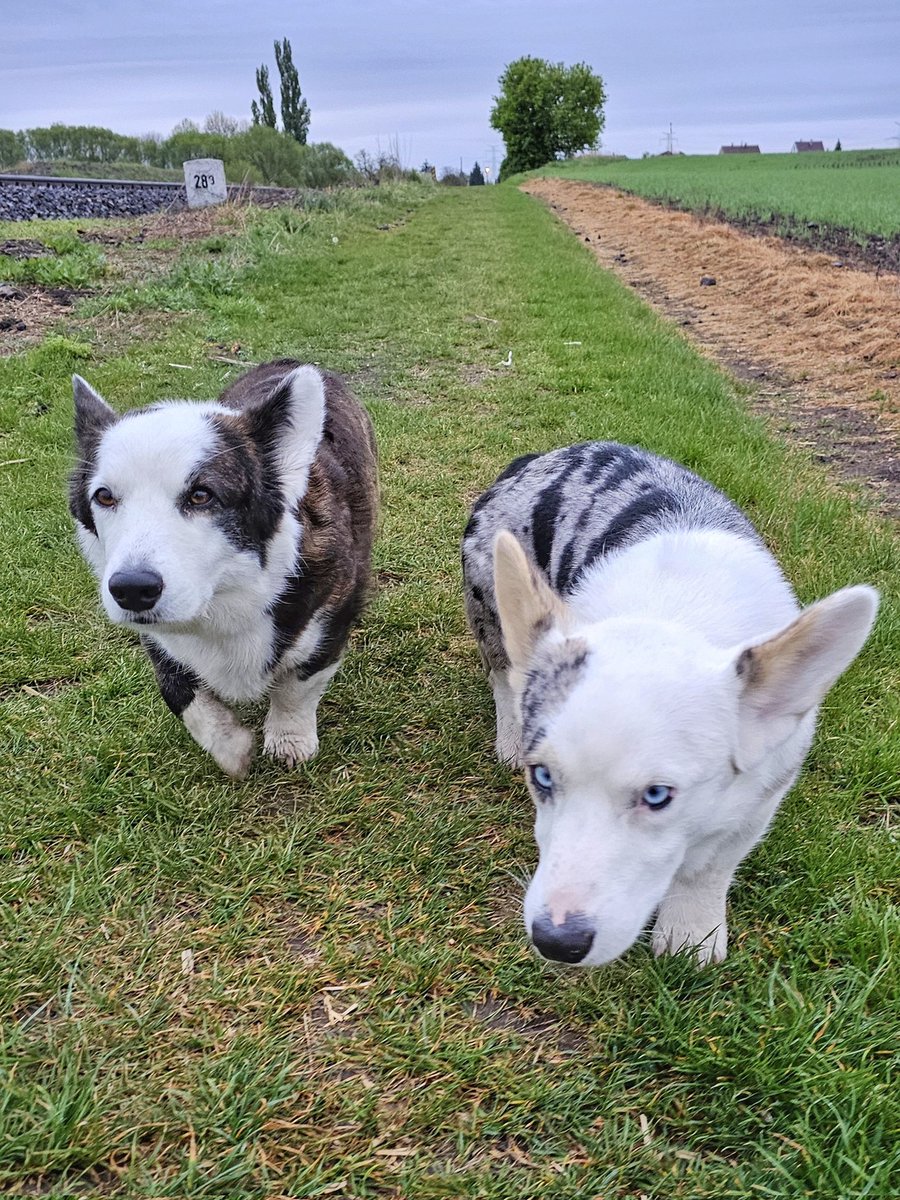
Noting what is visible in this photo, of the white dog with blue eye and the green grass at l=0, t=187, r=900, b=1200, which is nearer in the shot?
the white dog with blue eye

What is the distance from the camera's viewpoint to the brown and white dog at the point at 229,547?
8.10ft

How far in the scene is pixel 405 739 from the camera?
3279mm

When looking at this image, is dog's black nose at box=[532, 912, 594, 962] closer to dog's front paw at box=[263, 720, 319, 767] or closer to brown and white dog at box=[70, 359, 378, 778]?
brown and white dog at box=[70, 359, 378, 778]

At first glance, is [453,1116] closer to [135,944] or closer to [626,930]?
[626,930]

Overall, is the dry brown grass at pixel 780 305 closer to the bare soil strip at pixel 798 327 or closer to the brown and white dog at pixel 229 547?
the bare soil strip at pixel 798 327

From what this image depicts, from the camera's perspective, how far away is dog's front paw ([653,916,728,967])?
2248 mm

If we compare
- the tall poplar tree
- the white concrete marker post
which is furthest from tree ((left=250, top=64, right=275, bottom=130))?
the white concrete marker post

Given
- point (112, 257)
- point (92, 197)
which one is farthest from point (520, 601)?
point (92, 197)

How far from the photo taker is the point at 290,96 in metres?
52.2

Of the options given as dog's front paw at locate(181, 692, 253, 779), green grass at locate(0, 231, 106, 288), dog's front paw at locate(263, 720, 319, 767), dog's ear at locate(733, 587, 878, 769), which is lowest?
dog's front paw at locate(263, 720, 319, 767)

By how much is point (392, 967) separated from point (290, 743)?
1076mm

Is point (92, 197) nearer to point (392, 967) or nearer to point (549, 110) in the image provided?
point (392, 967)

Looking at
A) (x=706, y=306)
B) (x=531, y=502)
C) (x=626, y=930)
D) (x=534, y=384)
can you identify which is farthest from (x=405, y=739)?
(x=706, y=306)

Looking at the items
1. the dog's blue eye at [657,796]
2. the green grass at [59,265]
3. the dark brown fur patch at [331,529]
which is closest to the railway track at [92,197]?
the green grass at [59,265]
